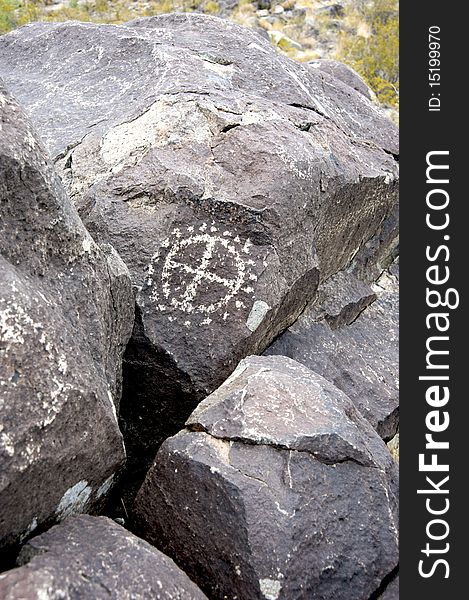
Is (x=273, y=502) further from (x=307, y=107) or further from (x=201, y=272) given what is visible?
(x=307, y=107)

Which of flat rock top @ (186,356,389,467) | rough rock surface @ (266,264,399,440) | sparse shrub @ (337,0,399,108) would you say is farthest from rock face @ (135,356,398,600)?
sparse shrub @ (337,0,399,108)

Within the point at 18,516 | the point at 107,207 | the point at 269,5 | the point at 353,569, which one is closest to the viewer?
the point at 18,516

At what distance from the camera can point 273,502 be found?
2.30 m

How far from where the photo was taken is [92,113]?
3.85 m

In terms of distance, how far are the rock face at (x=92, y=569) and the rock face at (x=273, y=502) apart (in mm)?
275

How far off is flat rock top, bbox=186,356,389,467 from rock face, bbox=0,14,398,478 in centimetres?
57

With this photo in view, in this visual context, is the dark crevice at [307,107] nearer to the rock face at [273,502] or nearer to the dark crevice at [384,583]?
the rock face at [273,502]

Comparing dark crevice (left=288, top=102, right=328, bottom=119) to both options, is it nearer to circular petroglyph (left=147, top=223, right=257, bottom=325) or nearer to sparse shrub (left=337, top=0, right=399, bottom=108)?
circular petroglyph (left=147, top=223, right=257, bottom=325)

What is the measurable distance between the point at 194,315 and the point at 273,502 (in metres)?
1.15

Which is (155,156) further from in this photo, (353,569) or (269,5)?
(269,5)

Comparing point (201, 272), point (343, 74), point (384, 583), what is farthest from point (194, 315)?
point (343, 74)

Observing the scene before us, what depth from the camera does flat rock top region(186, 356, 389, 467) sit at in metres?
2.44

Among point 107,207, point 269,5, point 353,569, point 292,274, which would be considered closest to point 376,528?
point 353,569

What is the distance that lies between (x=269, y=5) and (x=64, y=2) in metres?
4.16
